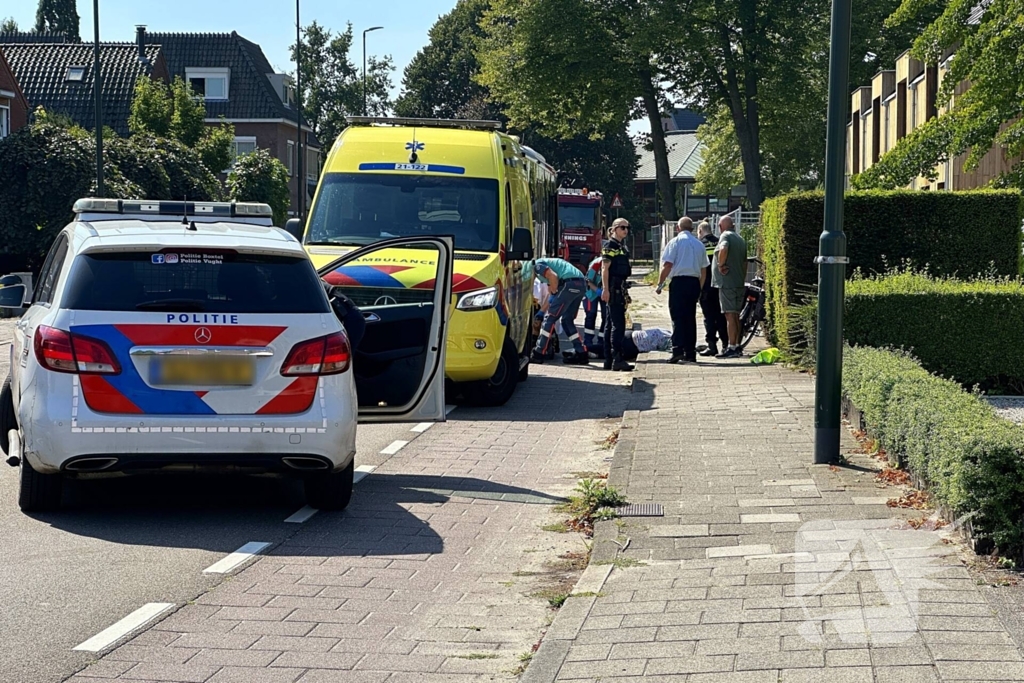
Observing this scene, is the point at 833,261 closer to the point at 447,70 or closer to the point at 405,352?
the point at 405,352

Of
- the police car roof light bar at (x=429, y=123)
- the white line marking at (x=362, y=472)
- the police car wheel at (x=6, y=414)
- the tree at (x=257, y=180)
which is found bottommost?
the white line marking at (x=362, y=472)

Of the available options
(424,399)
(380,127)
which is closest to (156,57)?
(380,127)

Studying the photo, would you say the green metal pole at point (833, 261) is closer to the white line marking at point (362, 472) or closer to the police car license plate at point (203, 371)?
the white line marking at point (362, 472)

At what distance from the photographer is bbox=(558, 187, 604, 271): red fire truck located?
160ft

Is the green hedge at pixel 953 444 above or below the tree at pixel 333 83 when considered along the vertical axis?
below

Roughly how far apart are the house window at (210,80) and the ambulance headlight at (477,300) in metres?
59.4

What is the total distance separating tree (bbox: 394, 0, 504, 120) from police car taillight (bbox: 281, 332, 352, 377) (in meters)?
61.5

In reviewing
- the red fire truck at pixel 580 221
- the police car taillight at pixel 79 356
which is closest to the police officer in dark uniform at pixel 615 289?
the police car taillight at pixel 79 356

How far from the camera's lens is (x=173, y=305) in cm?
759

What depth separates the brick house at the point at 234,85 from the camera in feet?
227

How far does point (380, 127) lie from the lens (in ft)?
49.3

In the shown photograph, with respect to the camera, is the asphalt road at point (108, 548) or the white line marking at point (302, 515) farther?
the white line marking at point (302, 515)

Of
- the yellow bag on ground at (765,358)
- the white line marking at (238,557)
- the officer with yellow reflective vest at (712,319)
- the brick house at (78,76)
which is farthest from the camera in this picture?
the brick house at (78,76)

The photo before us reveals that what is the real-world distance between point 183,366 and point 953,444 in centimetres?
400
